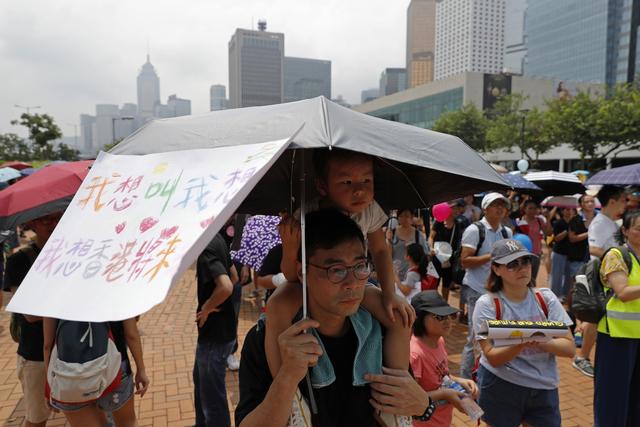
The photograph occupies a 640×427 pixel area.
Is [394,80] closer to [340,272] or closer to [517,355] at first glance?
[517,355]

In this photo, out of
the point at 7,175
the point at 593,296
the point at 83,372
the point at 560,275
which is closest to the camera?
the point at 83,372

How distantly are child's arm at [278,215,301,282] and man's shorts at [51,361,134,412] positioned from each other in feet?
5.14

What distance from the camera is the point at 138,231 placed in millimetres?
1110

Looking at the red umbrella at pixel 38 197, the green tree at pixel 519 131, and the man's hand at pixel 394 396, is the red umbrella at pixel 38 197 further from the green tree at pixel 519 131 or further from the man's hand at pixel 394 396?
the green tree at pixel 519 131

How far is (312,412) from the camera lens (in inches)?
57.1

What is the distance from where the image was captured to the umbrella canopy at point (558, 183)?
9.24 meters

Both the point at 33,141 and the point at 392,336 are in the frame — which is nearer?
the point at 392,336

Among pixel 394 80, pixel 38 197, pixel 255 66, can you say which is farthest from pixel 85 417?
pixel 394 80

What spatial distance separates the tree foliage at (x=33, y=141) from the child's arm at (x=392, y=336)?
40.3 m

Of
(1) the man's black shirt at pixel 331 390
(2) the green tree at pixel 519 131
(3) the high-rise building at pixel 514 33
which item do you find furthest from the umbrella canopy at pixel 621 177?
(3) the high-rise building at pixel 514 33

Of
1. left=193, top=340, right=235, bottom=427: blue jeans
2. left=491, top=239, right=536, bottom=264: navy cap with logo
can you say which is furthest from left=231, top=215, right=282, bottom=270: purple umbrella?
left=491, top=239, right=536, bottom=264: navy cap with logo

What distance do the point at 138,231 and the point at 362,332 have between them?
0.88 meters

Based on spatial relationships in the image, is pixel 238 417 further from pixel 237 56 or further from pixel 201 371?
pixel 237 56

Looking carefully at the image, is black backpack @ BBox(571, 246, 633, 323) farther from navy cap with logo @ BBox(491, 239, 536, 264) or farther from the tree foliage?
the tree foliage
